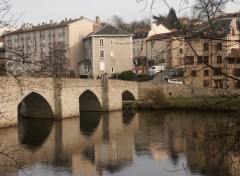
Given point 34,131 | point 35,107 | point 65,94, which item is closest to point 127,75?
point 65,94

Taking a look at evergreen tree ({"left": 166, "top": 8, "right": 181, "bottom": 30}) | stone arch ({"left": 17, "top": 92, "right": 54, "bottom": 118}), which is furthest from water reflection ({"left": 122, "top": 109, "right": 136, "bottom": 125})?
evergreen tree ({"left": 166, "top": 8, "right": 181, "bottom": 30})

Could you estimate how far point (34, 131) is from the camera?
2369cm

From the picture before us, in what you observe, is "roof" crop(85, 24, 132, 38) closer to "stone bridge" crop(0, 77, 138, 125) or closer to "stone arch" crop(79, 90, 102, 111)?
"stone bridge" crop(0, 77, 138, 125)

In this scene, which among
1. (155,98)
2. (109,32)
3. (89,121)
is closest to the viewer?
(89,121)

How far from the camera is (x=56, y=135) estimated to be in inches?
881

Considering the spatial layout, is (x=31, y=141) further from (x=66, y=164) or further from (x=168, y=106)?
(x=168, y=106)

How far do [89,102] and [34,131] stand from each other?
10328 mm

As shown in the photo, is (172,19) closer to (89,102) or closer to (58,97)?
(58,97)

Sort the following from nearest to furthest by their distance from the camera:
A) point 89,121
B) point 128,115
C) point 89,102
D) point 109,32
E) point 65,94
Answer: point 89,121, point 65,94, point 128,115, point 89,102, point 109,32

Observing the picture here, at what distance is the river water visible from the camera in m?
13.9

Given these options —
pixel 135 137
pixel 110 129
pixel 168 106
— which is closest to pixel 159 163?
pixel 135 137

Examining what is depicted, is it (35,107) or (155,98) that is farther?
(155,98)

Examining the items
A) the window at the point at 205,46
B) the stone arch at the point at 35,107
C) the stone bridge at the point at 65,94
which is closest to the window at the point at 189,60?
the window at the point at 205,46

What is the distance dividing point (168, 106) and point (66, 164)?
18.1 m
